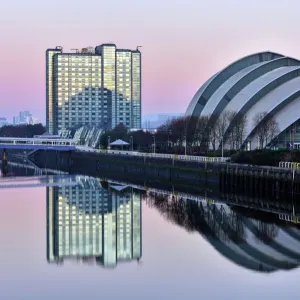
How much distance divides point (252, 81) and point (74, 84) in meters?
86.4

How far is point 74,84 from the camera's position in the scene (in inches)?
5989

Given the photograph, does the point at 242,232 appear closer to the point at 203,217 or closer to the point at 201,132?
the point at 203,217

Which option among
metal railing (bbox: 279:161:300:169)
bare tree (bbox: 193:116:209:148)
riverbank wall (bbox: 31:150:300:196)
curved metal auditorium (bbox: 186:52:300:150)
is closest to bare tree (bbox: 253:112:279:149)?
curved metal auditorium (bbox: 186:52:300:150)

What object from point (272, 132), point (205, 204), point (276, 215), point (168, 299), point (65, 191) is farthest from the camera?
point (272, 132)

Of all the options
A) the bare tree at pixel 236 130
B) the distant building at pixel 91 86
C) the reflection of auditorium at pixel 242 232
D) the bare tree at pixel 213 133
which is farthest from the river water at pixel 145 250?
the distant building at pixel 91 86

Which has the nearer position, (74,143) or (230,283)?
(230,283)

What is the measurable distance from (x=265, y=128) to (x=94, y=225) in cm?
2997

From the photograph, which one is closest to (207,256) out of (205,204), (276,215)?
(276,215)

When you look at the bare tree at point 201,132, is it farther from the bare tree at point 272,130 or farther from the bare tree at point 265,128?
the bare tree at point 272,130

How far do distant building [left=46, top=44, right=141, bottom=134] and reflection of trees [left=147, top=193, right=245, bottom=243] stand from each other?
108 meters

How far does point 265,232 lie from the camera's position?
104 ft

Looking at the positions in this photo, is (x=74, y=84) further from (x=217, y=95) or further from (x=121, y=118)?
(x=217, y=95)

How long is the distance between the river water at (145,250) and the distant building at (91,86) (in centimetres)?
10802

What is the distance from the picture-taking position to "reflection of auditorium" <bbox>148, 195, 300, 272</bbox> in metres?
26.3
